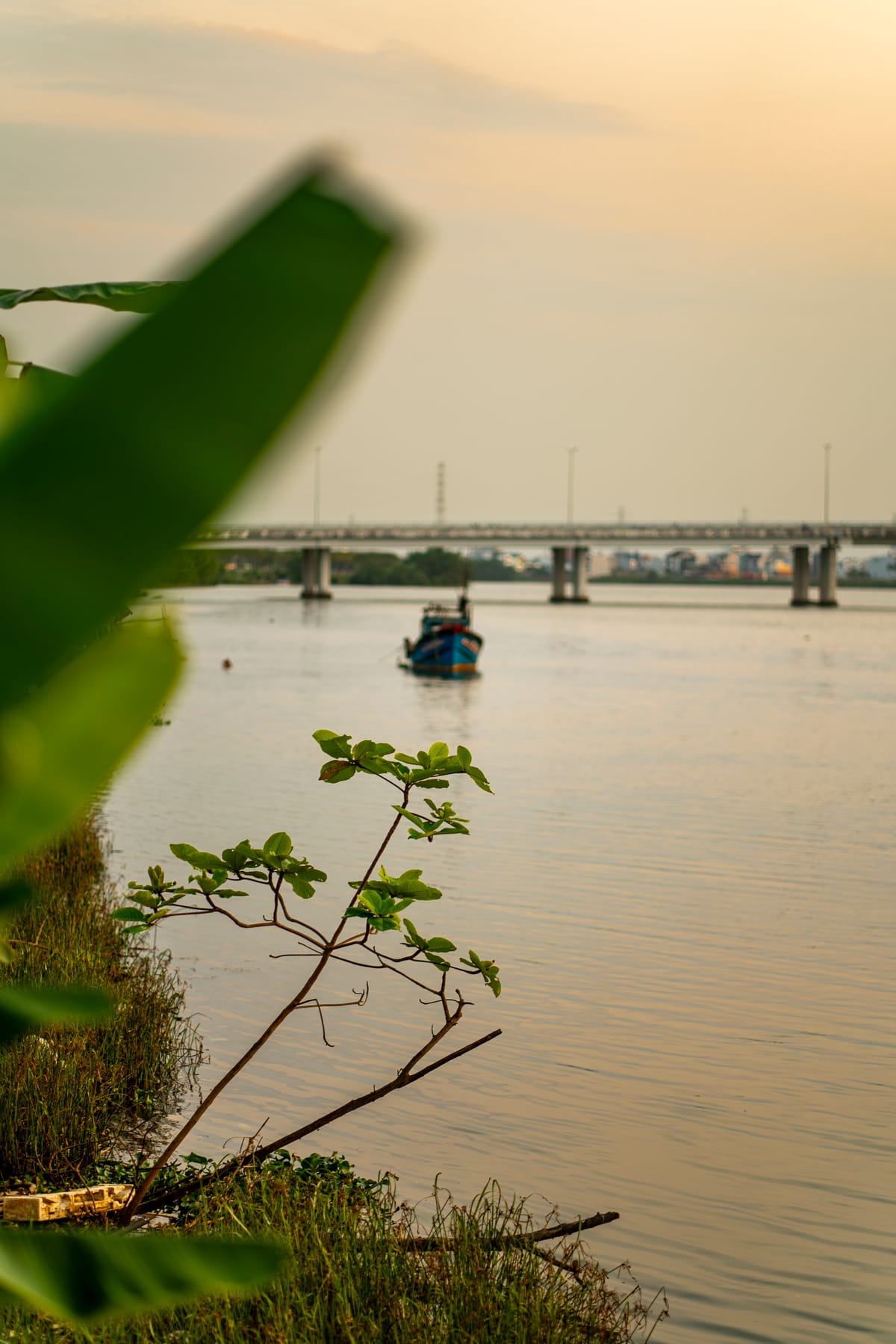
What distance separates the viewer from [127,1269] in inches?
14.9

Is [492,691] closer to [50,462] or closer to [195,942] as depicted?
[195,942]

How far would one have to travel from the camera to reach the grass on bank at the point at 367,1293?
401 centimetres

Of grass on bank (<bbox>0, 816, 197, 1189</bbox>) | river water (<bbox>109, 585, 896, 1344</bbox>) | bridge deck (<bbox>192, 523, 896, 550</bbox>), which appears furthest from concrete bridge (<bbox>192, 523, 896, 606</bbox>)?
grass on bank (<bbox>0, 816, 197, 1189</bbox>)

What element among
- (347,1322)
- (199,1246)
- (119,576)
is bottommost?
(347,1322)

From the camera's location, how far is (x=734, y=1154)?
7.86 m

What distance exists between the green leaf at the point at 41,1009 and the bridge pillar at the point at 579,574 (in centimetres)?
11509

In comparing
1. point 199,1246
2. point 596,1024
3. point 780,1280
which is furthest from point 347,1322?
point 596,1024

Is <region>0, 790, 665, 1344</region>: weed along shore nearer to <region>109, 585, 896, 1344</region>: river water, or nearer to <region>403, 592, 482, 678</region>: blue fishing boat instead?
<region>109, 585, 896, 1344</region>: river water

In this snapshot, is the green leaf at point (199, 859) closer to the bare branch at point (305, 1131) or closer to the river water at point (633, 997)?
the bare branch at point (305, 1131)

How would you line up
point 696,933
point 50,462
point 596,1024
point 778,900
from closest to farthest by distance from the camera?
1. point 50,462
2. point 596,1024
3. point 696,933
4. point 778,900

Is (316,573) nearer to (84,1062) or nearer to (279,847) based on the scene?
(84,1062)

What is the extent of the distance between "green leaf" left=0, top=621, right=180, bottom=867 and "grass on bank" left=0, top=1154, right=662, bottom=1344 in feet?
12.1

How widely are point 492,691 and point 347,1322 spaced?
1630 inches

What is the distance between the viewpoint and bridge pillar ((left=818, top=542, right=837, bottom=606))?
110 metres
